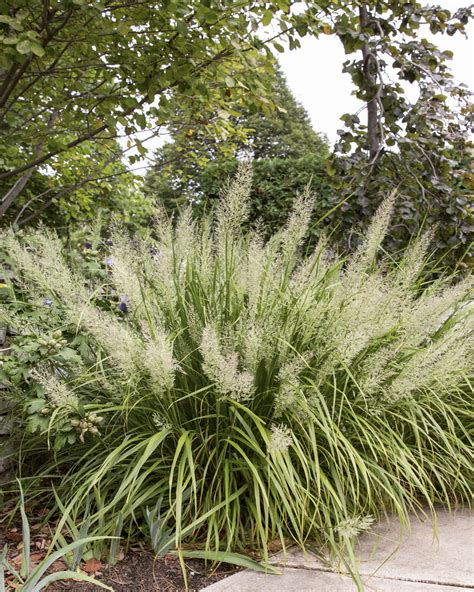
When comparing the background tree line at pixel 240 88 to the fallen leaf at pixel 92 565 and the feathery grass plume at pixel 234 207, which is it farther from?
the fallen leaf at pixel 92 565

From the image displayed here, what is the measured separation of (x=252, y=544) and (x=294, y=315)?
83 cm

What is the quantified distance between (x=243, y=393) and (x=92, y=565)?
2.38 ft

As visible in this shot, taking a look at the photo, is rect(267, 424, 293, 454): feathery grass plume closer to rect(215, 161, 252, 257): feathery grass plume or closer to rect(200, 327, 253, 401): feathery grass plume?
rect(200, 327, 253, 401): feathery grass plume

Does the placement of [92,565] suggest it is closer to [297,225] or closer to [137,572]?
[137,572]

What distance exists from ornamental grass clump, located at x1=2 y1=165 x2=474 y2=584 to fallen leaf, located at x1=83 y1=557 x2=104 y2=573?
0.35 ft

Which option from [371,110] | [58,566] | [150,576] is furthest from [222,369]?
[371,110]

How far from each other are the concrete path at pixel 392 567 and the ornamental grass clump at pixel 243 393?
92 millimetres

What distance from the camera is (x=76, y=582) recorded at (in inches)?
65.8

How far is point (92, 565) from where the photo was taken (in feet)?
5.73

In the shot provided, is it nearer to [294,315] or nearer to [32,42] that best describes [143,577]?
[294,315]

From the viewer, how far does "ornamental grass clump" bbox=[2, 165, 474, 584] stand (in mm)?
1816

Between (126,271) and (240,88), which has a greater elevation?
(240,88)

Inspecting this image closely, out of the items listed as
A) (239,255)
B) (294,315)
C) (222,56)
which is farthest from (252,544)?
(222,56)

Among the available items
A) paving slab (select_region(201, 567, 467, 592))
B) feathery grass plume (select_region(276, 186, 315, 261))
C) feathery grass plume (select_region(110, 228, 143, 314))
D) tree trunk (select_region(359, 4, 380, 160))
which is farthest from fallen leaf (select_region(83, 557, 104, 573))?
tree trunk (select_region(359, 4, 380, 160))
